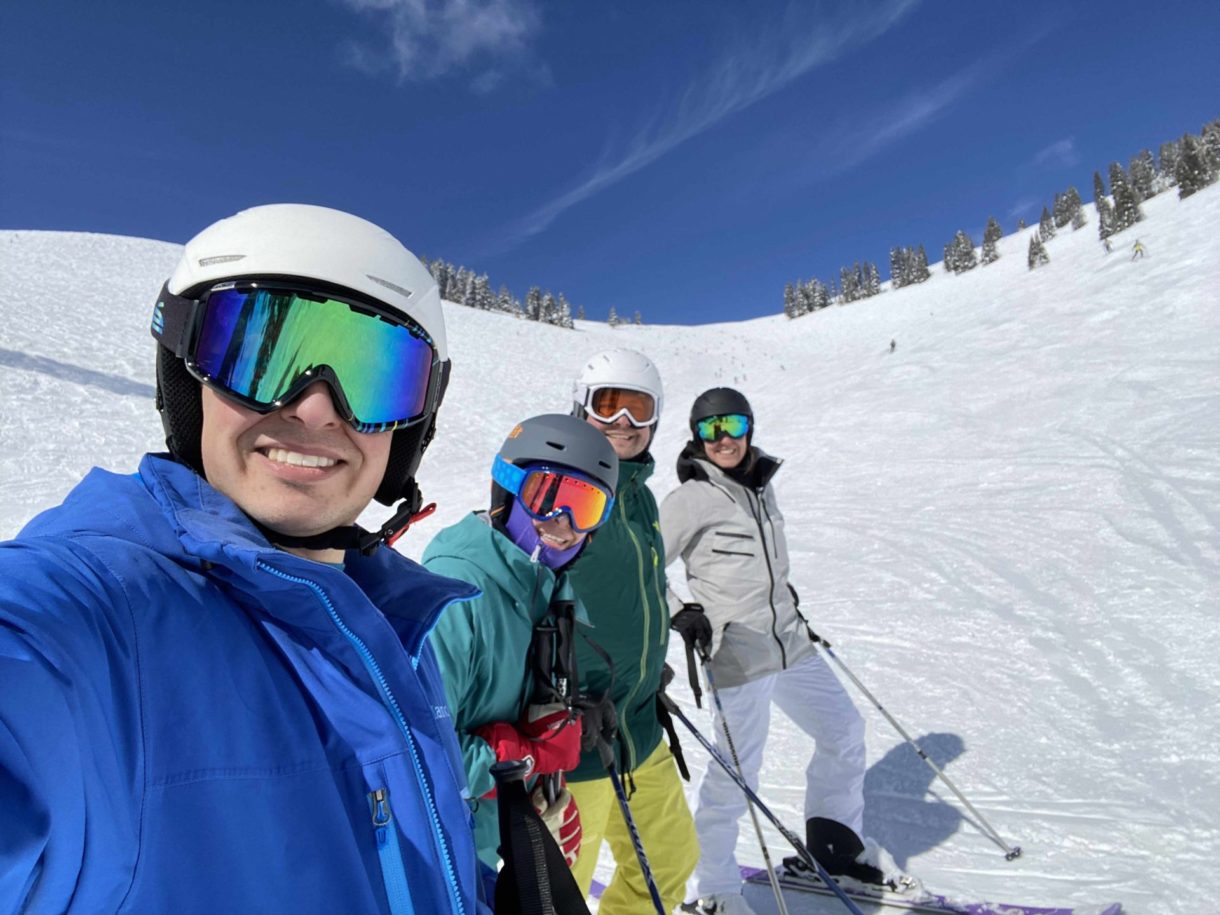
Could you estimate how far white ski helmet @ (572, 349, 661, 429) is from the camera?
454cm

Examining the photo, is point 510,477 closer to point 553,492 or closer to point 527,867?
point 553,492

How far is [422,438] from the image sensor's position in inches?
76.0

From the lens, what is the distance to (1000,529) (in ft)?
29.7

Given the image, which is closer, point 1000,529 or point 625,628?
point 625,628

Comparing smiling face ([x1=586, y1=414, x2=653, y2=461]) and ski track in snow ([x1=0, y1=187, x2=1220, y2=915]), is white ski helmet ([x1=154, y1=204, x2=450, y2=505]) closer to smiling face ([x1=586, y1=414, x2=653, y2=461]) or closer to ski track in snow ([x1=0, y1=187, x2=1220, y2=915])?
smiling face ([x1=586, y1=414, x2=653, y2=461])

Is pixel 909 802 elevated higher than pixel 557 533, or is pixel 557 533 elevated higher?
pixel 557 533

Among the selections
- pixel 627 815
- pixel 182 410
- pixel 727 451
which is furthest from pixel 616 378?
pixel 182 410

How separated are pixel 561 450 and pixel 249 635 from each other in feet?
6.76

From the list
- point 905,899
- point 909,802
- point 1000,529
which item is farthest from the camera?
point 1000,529

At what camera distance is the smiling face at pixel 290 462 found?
47.5 inches

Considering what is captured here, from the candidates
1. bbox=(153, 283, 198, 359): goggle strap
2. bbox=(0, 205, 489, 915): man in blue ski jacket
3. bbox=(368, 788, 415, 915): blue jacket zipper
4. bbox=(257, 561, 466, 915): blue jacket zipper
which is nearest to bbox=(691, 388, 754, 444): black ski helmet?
bbox=(0, 205, 489, 915): man in blue ski jacket

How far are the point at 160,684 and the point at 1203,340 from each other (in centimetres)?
1859

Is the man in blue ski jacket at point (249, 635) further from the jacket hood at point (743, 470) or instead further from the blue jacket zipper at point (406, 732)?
the jacket hood at point (743, 470)

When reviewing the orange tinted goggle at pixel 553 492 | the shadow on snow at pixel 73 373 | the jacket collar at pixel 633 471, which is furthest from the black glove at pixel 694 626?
the shadow on snow at pixel 73 373
